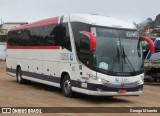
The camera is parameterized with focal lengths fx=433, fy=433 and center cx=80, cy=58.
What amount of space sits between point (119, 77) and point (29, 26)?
847cm

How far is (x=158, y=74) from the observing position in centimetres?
2647

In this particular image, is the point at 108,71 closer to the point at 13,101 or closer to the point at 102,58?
the point at 102,58

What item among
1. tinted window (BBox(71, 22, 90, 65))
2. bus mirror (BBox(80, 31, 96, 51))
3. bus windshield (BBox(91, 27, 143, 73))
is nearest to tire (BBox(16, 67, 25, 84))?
tinted window (BBox(71, 22, 90, 65))

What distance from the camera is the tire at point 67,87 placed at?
16609 millimetres

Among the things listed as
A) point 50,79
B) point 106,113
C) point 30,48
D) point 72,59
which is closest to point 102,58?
point 72,59

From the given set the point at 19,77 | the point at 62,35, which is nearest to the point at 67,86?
the point at 62,35

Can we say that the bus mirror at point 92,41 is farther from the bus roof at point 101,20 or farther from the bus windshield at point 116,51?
the bus roof at point 101,20

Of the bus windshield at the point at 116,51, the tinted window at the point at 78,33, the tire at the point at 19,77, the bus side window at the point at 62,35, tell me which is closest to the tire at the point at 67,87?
the bus side window at the point at 62,35

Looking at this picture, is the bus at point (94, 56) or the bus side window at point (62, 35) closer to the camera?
the bus at point (94, 56)

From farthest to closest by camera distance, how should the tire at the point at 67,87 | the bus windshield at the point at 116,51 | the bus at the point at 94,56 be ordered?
the tire at the point at 67,87 < the bus windshield at the point at 116,51 < the bus at the point at 94,56

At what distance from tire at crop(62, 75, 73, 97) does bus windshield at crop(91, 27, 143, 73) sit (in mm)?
2028

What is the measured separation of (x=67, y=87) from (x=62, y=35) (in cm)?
214

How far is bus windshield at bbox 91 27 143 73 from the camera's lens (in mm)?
15266

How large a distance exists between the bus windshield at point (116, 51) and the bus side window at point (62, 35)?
1.63m
